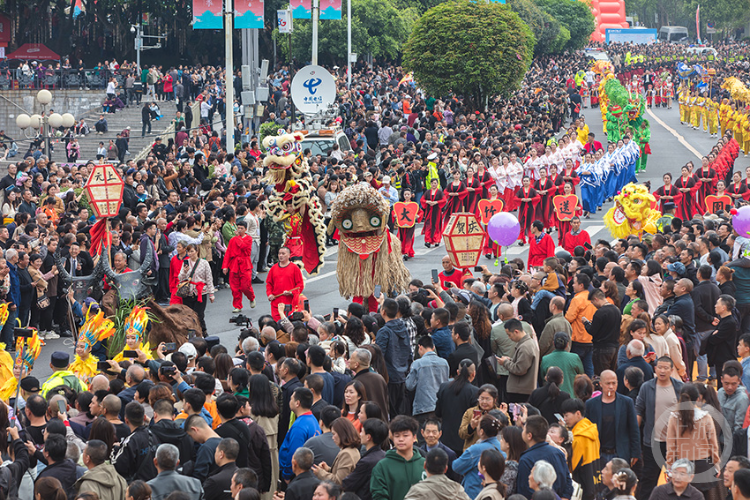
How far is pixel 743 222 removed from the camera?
46.3 feet

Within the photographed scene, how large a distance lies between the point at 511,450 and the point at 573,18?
68275 millimetres

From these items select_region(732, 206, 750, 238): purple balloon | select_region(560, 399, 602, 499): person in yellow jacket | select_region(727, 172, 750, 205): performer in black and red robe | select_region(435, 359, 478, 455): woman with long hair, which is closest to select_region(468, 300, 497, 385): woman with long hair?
select_region(435, 359, 478, 455): woman with long hair

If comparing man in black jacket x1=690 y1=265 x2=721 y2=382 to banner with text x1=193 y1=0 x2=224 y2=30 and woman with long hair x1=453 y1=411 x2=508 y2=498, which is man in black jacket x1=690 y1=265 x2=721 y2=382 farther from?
banner with text x1=193 y1=0 x2=224 y2=30

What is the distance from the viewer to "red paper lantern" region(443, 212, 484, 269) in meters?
13.4

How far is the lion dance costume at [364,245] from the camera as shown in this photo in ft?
41.3

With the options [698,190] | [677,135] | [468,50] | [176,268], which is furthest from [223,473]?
[677,135]

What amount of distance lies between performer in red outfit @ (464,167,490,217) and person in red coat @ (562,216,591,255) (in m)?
3.18

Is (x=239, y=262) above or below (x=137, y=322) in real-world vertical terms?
above

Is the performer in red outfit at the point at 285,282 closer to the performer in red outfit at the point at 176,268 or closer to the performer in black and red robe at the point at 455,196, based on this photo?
the performer in red outfit at the point at 176,268

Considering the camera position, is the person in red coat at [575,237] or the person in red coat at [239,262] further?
the person in red coat at [575,237]

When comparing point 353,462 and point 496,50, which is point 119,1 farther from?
point 353,462

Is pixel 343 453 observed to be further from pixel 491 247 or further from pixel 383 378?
pixel 491 247

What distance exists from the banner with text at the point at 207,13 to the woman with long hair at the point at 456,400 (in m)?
19.5

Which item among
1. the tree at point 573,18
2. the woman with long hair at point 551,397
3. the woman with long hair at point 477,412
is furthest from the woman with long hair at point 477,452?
the tree at point 573,18
